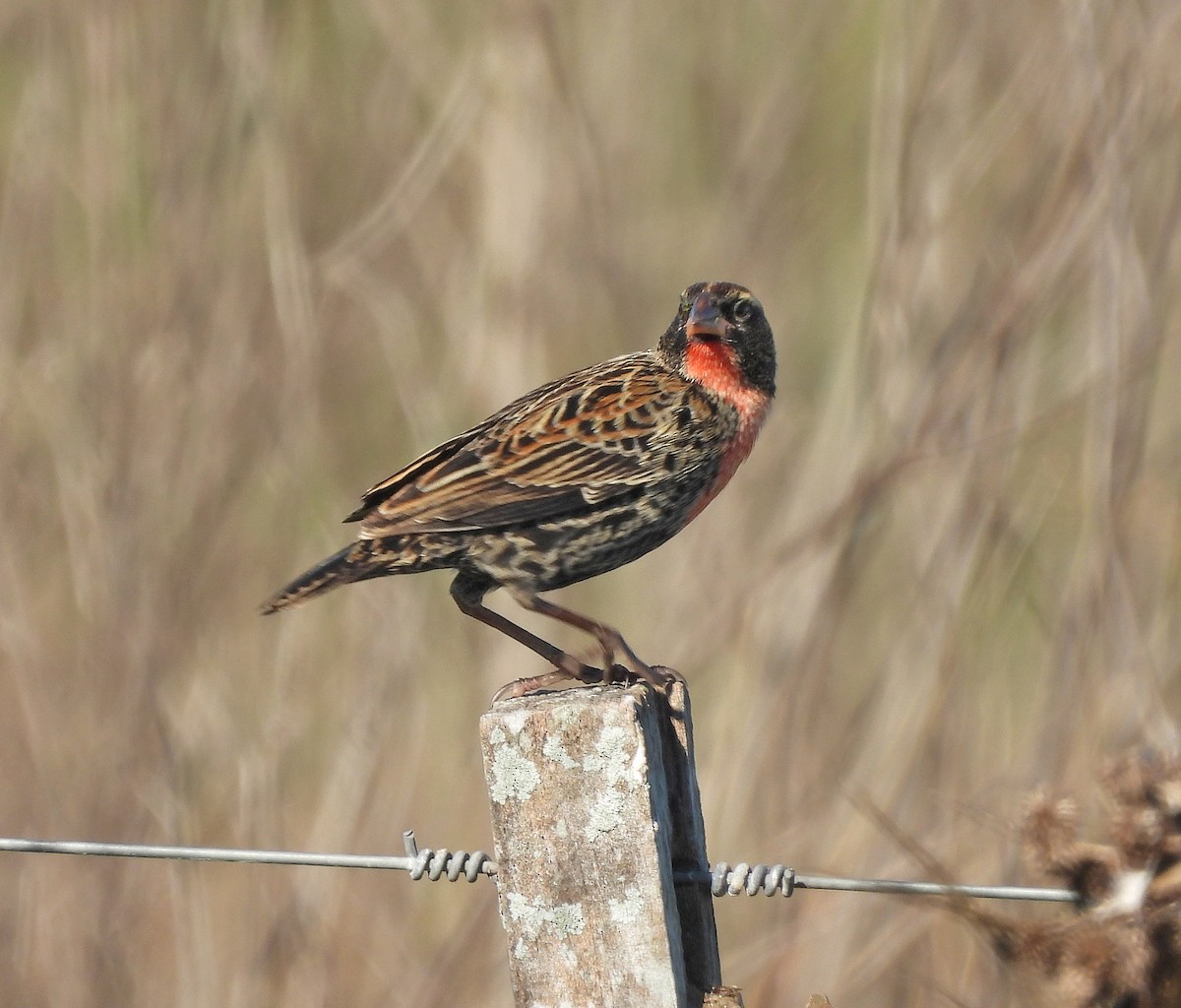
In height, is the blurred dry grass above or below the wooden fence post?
above

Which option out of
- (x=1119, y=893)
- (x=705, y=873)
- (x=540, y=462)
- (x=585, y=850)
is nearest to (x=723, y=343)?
(x=540, y=462)

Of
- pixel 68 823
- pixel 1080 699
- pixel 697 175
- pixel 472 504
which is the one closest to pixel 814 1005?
pixel 472 504

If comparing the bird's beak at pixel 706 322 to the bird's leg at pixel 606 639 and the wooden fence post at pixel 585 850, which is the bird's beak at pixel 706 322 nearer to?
the bird's leg at pixel 606 639

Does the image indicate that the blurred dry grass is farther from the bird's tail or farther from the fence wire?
the fence wire

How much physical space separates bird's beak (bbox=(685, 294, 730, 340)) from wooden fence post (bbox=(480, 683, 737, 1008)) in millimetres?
1905

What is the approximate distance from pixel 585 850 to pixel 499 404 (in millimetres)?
2642

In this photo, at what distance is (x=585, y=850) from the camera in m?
2.15

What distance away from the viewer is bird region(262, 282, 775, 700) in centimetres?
358

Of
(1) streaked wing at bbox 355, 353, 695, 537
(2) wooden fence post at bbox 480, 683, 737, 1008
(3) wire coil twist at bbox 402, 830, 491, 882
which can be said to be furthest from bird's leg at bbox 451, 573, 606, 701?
(2) wooden fence post at bbox 480, 683, 737, 1008

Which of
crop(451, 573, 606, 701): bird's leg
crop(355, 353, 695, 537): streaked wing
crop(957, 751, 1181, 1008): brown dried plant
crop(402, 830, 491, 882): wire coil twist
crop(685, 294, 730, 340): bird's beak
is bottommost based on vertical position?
crop(957, 751, 1181, 1008): brown dried plant

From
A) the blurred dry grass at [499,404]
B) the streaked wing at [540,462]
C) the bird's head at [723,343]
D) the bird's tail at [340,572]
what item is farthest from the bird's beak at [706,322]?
the bird's tail at [340,572]

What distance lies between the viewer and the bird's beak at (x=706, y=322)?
4.00 metres

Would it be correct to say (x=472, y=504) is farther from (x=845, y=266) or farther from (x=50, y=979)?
(x=845, y=266)

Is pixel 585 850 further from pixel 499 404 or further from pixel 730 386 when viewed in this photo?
pixel 499 404
